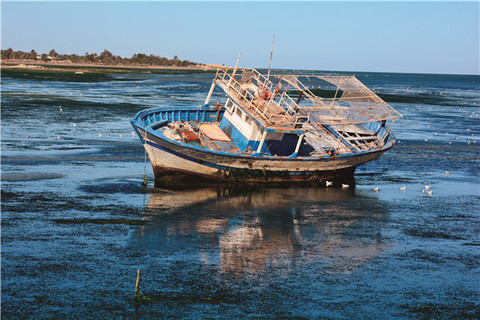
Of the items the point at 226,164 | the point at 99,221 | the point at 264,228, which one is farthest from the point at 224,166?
the point at 99,221

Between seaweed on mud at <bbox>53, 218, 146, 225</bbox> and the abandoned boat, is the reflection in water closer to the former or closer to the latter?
seaweed on mud at <bbox>53, 218, 146, 225</bbox>

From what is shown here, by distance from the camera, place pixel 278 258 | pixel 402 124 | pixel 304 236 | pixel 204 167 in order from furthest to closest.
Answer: pixel 402 124 → pixel 204 167 → pixel 304 236 → pixel 278 258

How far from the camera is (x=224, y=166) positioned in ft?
87.8

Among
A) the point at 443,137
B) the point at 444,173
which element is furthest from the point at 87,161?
the point at 443,137

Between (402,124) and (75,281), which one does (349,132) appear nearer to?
(75,281)

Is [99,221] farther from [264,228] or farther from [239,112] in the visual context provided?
[239,112]

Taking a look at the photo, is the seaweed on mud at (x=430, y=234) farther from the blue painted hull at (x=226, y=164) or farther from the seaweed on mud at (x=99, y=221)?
the seaweed on mud at (x=99, y=221)

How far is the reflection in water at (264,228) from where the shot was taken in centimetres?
1831

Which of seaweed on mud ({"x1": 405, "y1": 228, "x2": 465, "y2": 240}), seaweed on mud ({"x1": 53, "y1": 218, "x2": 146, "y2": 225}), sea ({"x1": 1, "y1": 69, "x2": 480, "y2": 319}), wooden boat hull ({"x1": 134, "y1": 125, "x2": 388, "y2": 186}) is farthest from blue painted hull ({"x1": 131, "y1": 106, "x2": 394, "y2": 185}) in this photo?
seaweed on mud ({"x1": 405, "y1": 228, "x2": 465, "y2": 240})

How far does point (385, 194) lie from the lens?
2747 centimetres

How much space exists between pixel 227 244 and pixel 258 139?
30.6ft

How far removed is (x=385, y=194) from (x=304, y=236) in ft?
27.5

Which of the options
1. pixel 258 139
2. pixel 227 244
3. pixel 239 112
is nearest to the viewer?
pixel 227 244

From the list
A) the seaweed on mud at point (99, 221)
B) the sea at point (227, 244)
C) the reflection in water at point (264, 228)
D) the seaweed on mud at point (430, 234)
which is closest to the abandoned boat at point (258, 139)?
the sea at point (227, 244)
